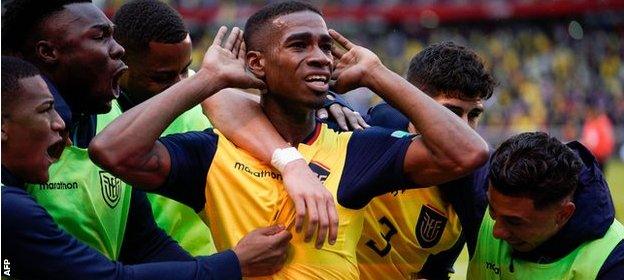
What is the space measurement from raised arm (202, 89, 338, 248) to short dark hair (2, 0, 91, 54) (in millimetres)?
779

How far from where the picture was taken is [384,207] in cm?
490

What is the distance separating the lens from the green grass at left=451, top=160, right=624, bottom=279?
46.0 ft

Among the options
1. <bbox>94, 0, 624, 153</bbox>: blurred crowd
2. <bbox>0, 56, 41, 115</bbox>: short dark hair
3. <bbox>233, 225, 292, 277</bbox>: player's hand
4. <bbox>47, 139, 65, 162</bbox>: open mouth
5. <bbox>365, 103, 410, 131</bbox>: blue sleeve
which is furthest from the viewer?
<bbox>94, 0, 624, 153</bbox>: blurred crowd

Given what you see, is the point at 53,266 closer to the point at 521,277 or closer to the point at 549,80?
the point at 521,277

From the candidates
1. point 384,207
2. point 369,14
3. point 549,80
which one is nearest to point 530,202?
point 384,207

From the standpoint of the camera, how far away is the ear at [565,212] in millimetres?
4508

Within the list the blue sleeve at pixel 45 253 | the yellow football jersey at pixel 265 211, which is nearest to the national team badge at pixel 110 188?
the yellow football jersey at pixel 265 211

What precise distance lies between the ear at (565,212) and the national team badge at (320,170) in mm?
989

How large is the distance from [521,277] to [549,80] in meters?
34.1

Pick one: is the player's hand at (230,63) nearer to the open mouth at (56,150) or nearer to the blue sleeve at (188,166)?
the blue sleeve at (188,166)

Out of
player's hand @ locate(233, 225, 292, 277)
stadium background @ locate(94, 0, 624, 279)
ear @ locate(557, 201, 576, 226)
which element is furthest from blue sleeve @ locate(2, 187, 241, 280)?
stadium background @ locate(94, 0, 624, 279)

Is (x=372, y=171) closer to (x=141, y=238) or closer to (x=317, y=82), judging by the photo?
(x=317, y=82)

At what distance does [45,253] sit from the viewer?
381cm

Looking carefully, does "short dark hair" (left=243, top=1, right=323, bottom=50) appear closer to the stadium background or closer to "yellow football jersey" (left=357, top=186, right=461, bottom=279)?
"yellow football jersey" (left=357, top=186, right=461, bottom=279)
